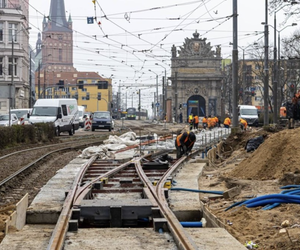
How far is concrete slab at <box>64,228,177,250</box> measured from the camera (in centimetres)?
734

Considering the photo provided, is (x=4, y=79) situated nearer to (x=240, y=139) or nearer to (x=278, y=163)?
(x=240, y=139)

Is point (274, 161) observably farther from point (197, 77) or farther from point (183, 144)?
point (197, 77)

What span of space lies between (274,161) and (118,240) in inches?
289

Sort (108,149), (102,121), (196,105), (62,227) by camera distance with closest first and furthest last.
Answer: (62,227)
(108,149)
(102,121)
(196,105)

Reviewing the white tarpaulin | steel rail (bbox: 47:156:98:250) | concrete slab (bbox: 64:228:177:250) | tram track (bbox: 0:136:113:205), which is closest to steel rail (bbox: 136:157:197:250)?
concrete slab (bbox: 64:228:177:250)

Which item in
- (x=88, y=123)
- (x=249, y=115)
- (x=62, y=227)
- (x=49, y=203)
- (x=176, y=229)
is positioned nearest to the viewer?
(x=176, y=229)

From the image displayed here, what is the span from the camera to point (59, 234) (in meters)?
7.52

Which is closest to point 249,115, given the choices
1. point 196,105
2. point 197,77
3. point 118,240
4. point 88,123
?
point 88,123

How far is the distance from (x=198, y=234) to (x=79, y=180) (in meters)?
5.85

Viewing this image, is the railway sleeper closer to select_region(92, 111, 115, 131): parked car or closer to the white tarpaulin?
the white tarpaulin

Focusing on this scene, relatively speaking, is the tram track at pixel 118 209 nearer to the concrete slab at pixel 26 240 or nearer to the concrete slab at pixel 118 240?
the concrete slab at pixel 118 240

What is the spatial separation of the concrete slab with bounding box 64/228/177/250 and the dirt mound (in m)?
5.40

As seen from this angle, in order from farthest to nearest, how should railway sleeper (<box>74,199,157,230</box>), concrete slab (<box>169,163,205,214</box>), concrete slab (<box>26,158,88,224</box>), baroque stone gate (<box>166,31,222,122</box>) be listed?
1. baroque stone gate (<box>166,31,222,122</box>)
2. concrete slab (<box>169,163,205,214</box>)
3. concrete slab (<box>26,158,88,224</box>)
4. railway sleeper (<box>74,199,157,230</box>)

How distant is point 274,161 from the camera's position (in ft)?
46.9
